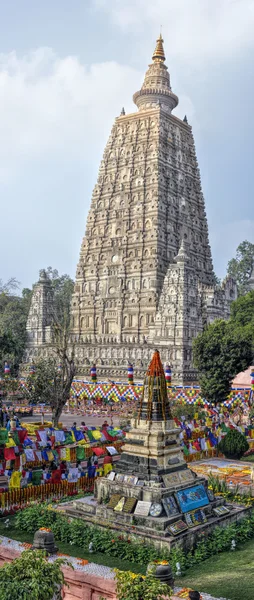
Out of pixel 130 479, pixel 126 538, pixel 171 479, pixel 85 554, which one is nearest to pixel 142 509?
pixel 126 538

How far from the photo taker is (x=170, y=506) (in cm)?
1332

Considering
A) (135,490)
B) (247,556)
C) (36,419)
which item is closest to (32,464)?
(135,490)

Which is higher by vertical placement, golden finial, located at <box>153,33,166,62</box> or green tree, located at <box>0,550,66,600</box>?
golden finial, located at <box>153,33,166,62</box>

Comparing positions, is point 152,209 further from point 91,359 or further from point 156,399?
point 156,399

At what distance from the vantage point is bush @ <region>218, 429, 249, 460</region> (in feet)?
75.6

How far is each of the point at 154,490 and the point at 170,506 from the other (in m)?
0.51

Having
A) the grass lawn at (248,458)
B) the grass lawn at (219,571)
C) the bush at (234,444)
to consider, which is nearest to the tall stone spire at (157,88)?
the grass lawn at (248,458)

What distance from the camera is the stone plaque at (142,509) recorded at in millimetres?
13148

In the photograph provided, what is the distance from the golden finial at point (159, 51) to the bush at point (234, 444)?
55.4 metres

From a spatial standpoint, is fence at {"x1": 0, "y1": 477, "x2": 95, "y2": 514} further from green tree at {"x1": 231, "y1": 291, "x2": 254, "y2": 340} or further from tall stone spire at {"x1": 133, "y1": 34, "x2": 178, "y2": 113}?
tall stone spire at {"x1": 133, "y1": 34, "x2": 178, "y2": 113}

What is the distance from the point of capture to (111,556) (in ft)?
39.8

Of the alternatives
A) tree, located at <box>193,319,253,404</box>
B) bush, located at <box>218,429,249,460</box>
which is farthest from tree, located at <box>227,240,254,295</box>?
bush, located at <box>218,429,249,460</box>

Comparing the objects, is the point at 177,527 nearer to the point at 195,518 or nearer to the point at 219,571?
the point at 195,518

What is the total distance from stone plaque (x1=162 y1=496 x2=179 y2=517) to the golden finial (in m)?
63.0
